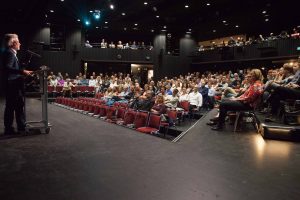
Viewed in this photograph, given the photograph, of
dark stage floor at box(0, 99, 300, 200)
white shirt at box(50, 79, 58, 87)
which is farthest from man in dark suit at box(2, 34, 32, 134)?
white shirt at box(50, 79, 58, 87)

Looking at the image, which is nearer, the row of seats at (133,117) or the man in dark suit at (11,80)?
the man in dark suit at (11,80)

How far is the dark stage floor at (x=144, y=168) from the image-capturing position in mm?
2012

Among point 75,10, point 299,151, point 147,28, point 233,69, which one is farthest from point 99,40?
point 299,151

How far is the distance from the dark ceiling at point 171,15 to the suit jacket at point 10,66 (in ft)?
27.1

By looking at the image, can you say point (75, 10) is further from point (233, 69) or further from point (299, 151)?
point (299, 151)

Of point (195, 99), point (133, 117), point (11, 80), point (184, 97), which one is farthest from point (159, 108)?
point (11, 80)

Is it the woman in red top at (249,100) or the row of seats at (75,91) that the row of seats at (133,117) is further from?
the row of seats at (75,91)

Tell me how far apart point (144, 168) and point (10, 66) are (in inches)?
→ 87.7

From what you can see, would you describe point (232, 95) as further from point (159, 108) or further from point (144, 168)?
point (144, 168)

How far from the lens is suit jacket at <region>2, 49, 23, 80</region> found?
355 cm

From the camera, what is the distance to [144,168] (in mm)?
2521

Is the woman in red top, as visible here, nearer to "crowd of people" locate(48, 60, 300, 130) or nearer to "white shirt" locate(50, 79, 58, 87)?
"crowd of people" locate(48, 60, 300, 130)

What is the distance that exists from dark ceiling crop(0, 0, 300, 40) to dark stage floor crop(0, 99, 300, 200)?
9392 mm

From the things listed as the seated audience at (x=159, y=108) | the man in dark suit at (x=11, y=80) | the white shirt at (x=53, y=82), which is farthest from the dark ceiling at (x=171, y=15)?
the man in dark suit at (x=11, y=80)
